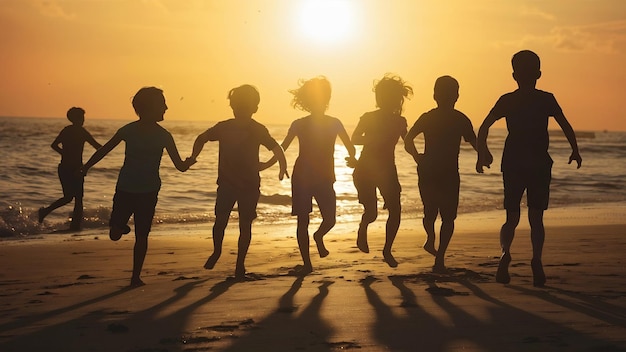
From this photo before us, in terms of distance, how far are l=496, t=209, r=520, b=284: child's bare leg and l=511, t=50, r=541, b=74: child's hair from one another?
3.85 feet

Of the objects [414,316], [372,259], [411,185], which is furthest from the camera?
[411,185]

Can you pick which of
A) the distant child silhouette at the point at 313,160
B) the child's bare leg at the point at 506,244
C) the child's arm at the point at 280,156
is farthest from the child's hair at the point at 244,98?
the child's bare leg at the point at 506,244

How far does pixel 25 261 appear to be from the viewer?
10.3m

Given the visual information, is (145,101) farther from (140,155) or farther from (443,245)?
(443,245)

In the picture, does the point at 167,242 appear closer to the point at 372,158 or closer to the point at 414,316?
the point at 372,158

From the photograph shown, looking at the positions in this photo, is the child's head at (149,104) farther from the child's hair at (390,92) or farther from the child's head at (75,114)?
the child's head at (75,114)

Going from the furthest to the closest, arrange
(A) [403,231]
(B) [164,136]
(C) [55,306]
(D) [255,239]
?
(A) [403,231] < (D) [255,239] < (B) [164,136] < (C) [55,306]

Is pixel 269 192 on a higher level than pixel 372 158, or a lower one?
lower

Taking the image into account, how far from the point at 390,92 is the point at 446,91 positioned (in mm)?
796

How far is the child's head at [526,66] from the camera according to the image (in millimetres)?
7652

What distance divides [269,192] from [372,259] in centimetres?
1507

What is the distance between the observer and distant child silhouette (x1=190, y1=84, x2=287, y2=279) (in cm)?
841

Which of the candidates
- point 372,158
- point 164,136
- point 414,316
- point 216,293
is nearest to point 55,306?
point 216,293

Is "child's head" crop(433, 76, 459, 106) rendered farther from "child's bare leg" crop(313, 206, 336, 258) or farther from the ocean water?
the ocean water
